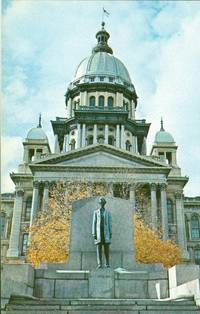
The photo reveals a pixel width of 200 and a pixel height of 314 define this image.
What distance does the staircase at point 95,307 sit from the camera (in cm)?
1085

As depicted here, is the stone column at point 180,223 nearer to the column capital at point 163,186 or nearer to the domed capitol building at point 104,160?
the domed capitol building at point 104,160

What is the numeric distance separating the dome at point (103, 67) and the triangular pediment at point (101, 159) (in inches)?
1087

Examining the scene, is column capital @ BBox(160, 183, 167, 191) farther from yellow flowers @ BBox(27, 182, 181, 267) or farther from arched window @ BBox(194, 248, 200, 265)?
arched window @ BBox(194, 248, 200, 265)

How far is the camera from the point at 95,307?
36.9ft

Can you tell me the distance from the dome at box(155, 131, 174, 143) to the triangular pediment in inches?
553

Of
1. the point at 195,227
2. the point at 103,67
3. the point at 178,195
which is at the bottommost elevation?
the point at 195,227

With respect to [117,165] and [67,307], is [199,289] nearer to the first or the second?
[67,307]

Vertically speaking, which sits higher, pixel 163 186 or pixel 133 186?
pixel 163 186

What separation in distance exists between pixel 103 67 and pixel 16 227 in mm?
37023

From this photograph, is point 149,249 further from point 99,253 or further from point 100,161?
point 99,253

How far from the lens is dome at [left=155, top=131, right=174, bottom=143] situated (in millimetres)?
65644

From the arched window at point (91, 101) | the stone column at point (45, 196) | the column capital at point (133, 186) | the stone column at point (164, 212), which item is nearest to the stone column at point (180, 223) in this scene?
the stone column at point (164, 212)

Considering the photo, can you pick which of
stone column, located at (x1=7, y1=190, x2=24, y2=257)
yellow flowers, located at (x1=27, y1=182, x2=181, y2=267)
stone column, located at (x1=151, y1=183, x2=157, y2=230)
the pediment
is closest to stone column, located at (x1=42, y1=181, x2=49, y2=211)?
the pediment

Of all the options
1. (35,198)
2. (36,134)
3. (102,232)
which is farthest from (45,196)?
(102,232)
